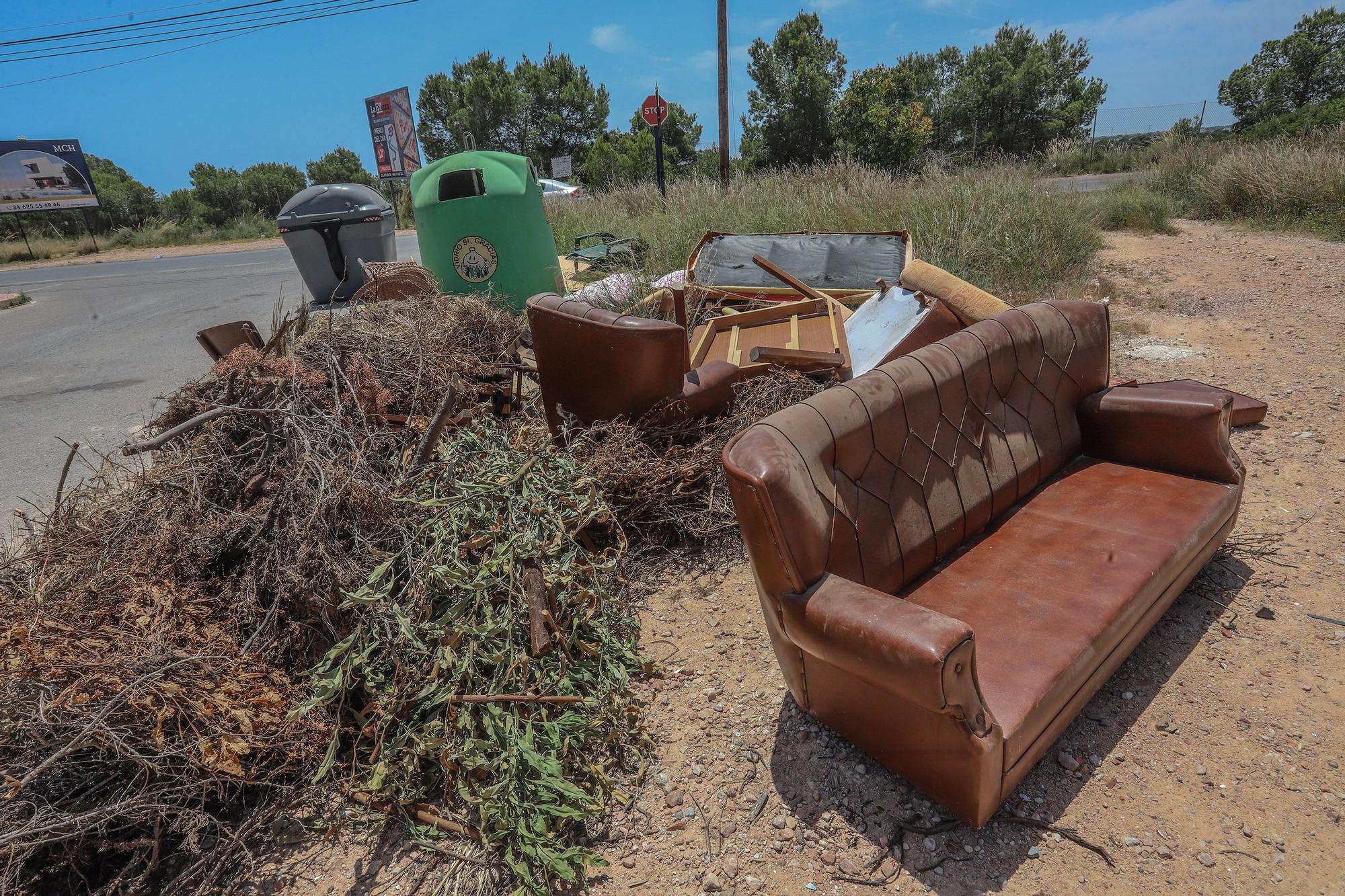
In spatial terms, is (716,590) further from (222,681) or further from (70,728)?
(70,728)

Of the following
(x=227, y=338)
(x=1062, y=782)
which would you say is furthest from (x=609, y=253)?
(x=1062, y=782)

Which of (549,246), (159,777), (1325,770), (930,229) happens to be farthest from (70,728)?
(930,229)

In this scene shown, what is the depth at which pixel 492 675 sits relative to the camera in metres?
2.39

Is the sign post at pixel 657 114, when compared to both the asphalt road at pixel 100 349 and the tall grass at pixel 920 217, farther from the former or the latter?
the asphalt road at pixel 100 349

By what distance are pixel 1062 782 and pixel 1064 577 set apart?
2.02 feet

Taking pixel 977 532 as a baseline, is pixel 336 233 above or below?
above

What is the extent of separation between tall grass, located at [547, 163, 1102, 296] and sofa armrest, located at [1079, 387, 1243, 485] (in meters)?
4.12

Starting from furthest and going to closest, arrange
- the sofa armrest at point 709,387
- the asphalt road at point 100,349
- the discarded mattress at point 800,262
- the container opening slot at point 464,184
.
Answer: the container opening slot at point 464,184 → the discarded mattress at point 800,262 → the asphalt road at point 100,349 → the sofa armrest at point 709,387

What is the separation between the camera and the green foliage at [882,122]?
21234 mm

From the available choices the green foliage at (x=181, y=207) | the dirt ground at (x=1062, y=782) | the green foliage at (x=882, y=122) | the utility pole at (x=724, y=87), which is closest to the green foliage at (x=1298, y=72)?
the green foliage at (x=882, y=122)

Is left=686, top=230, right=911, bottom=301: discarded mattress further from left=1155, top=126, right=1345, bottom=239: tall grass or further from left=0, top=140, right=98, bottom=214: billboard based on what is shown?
left=0, top=140, right=98, bottom=214: billboard

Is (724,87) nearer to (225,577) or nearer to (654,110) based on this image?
(654,110)

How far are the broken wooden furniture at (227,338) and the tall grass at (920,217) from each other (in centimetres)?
494

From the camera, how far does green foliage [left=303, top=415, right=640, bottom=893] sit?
2004 mm
